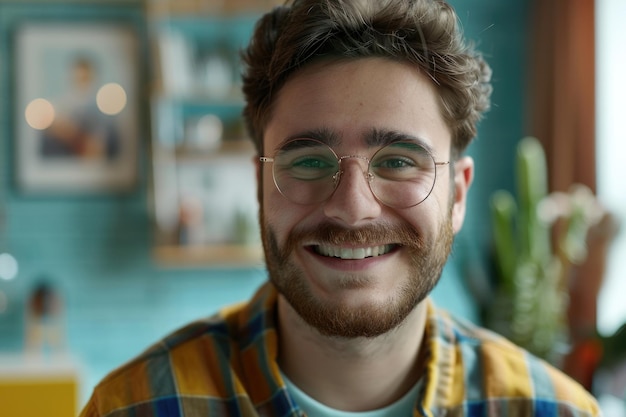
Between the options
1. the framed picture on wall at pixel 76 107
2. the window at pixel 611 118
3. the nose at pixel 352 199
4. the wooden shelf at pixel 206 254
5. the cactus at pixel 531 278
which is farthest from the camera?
the framed picture on wall at pixel 76 107

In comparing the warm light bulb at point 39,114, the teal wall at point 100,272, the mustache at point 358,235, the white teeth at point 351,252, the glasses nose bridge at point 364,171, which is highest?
the warm light bulb at point 39,114

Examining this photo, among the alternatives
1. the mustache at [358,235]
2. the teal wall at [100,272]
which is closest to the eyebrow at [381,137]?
the mustache at [358,235]

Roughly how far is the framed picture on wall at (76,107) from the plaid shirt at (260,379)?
2.82m

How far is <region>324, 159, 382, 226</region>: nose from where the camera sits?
4.07 ft

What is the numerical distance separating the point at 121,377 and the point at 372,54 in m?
0.67

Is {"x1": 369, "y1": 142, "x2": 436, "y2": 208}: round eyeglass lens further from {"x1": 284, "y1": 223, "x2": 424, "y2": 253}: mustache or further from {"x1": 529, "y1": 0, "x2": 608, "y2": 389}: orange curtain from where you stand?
{"x1": 529, "y1": 0, "x2": 608, "y2": 389}: orange curtain

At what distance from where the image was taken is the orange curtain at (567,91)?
3549 mm

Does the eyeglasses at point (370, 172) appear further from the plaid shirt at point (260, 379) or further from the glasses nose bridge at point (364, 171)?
the plaid shirt at point (260, 379)

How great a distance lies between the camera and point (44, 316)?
393 centimetres

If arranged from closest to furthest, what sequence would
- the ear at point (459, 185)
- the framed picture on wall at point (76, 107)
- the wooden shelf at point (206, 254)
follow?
the ear at point (459, 185) → the wooden shelf at point (206, 254) → the framed picture on wall at point (76, 107)

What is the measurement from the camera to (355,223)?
1.25 meters

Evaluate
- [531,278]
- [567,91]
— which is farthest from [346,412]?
[567,91]

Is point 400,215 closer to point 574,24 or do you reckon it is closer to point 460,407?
point 460,407

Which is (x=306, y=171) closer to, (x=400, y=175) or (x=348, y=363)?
(x=400, y=175)
